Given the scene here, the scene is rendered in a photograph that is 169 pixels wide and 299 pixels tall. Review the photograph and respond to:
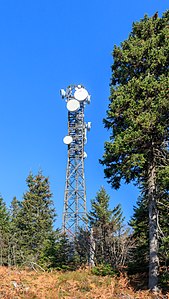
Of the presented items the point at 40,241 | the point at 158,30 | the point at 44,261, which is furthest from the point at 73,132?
the point at 158,30

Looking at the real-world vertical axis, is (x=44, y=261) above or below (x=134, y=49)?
below

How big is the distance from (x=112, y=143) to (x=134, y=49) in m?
4.16

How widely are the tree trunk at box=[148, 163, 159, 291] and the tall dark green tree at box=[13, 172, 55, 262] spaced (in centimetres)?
1974

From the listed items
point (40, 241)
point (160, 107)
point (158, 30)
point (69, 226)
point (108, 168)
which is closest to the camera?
point (160, 107)

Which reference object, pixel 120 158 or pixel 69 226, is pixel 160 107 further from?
pixel 69 226

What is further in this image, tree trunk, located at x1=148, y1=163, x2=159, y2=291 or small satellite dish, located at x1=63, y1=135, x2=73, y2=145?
small satellite dish, located at x1=63, y1=135, x2=73, y2=145

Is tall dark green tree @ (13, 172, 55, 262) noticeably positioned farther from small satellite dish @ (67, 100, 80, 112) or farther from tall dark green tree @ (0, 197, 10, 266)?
small satellite dish @ (67, 100, 80, 112)

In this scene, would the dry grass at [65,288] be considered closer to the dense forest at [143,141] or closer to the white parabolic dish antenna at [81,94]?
the dense forest at [143,141]

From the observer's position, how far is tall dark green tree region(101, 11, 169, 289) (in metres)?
11.7

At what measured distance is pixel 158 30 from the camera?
45.5 ft

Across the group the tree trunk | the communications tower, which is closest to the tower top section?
the communications tower

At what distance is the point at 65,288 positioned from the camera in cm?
1075

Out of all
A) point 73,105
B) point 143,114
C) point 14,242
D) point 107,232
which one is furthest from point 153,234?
point 14,242

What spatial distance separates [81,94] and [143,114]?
55.7 feet
